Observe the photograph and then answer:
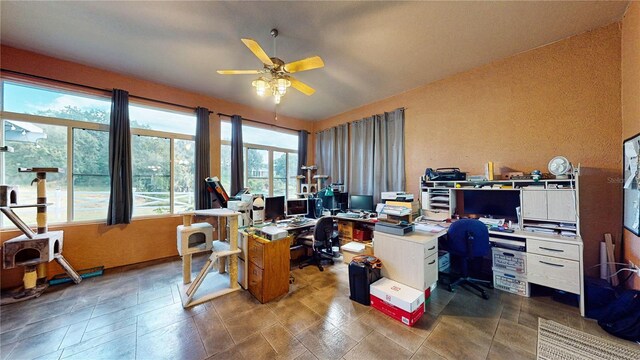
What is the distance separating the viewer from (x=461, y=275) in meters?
2.65

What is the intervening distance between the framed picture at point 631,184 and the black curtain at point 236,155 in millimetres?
5115

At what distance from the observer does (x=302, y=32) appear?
7.63 feet

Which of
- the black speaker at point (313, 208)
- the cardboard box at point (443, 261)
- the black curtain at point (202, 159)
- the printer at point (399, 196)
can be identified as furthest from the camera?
the black speaker at point (313, 208)

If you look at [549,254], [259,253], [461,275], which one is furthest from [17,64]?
[549,254]

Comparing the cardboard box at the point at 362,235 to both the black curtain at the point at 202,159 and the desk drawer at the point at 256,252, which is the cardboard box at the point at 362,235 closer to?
the desk drawer at the point at 256,252

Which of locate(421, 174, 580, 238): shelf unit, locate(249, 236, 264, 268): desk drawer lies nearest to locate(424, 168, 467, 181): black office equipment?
locate(421, 174, 580, 238): shelf unit

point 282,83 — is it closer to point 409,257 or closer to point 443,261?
point 409,257

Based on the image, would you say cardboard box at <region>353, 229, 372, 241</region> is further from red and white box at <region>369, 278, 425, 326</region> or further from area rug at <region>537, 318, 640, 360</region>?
area rug at <region>537, 318, 640, 360</region>

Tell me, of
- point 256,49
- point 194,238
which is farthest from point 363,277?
point 256,49

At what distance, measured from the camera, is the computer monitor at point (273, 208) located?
3432 millimetres

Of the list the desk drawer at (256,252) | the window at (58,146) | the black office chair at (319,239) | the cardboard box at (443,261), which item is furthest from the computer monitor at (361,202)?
the window at (58,146)

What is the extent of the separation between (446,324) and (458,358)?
0.40 meters

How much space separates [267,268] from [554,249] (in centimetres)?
308

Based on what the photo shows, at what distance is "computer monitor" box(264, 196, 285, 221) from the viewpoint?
3432mm
